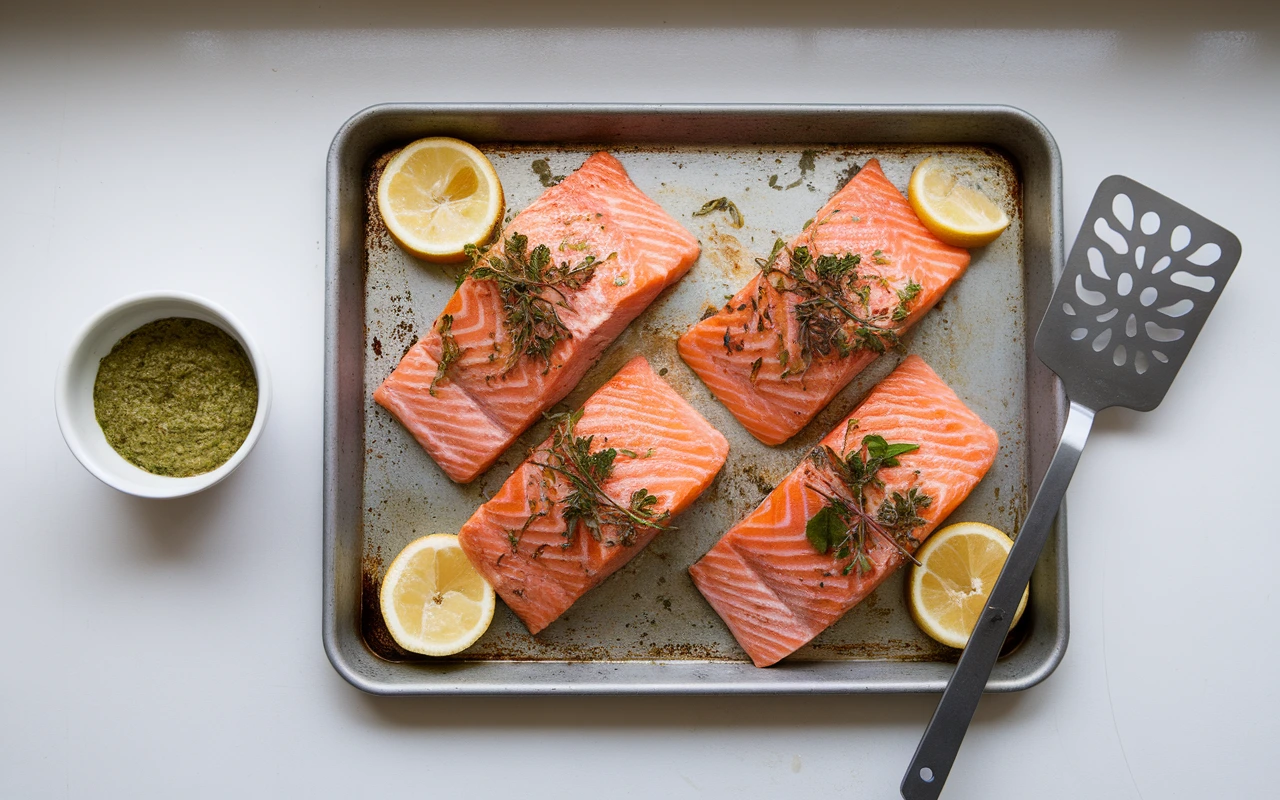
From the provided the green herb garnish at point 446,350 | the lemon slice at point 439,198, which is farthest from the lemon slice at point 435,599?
the lemon slice at point 439,198

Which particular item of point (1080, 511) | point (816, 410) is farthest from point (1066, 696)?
point (816, 410)

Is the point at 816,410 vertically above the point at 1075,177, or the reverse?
the point at 1075,177

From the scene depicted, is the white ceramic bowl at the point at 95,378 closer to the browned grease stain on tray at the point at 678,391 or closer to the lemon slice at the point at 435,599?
the browned grease stain on tray at the point at 678,391

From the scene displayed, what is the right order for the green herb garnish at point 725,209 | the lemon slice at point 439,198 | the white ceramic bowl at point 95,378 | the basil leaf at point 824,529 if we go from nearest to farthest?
the white ceramic bowl at point 95,378 → the basil leaf at point 824,529 → the lemon slice at point 439,198 → the green herb garnish at point 725,209

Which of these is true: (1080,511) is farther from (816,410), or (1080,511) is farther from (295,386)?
(295,386)

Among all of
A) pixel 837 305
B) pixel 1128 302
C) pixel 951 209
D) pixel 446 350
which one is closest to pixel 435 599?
pixel 446 350

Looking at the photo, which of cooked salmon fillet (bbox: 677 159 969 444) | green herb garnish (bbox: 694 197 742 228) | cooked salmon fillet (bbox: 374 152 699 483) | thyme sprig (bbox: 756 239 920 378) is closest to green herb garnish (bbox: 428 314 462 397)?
cooked salmon fillet (bbox: 374 152 699 483)

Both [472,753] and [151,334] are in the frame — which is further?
[472,753]

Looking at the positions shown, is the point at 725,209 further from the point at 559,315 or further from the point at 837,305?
the point at 559,315
